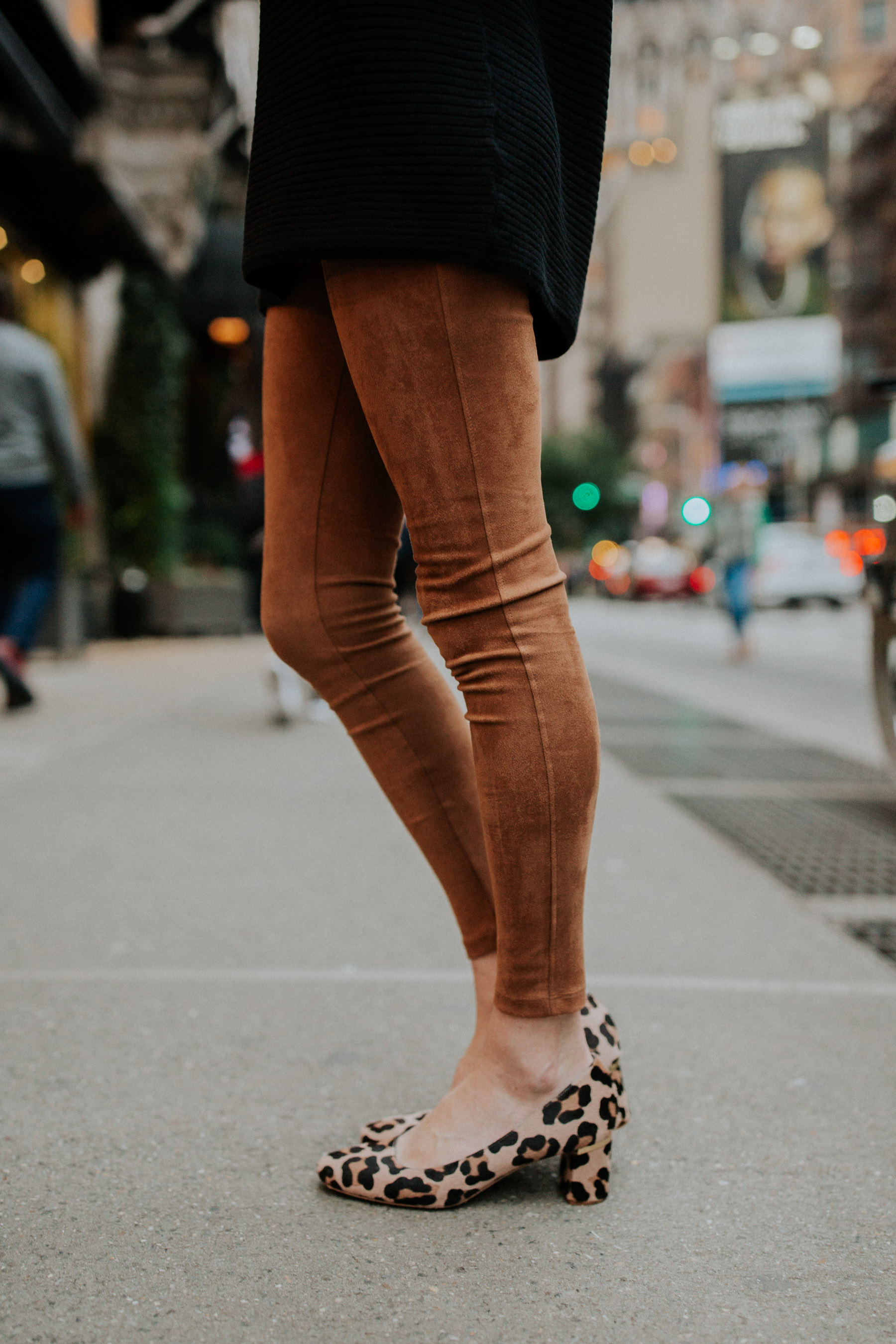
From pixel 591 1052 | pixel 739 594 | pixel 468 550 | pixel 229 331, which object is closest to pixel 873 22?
pixel 229 331

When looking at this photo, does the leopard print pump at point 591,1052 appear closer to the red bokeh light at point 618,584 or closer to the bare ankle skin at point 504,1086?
the bare ankle skin at point 504,1086

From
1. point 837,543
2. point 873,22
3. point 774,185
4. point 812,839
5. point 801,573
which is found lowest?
point 801,573

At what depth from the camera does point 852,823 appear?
3.71 meters

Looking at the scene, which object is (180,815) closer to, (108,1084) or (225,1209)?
(108,1084)

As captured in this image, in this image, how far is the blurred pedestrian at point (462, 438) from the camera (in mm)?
1251

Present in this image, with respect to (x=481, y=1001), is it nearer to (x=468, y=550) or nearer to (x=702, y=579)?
(x=468, y=550)

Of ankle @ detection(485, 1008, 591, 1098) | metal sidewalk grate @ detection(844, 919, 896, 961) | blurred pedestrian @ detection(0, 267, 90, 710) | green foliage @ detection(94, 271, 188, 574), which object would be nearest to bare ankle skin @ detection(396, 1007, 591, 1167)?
ankle @ detection(485, 1008, 591, 1098)

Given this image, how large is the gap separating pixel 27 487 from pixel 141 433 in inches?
263

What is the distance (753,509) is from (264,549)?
11271mm

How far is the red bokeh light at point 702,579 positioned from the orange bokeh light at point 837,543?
270 inches

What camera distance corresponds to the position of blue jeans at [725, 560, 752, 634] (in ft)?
37.2

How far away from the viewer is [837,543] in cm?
2297

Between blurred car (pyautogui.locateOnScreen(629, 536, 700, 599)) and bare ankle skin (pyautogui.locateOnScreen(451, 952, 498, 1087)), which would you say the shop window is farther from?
bare ankle skin (pyautogui.locateOnScreen(451, 952, 498, 1087))

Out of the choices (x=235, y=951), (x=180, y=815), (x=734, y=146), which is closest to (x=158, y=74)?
(x=180, y=815)
